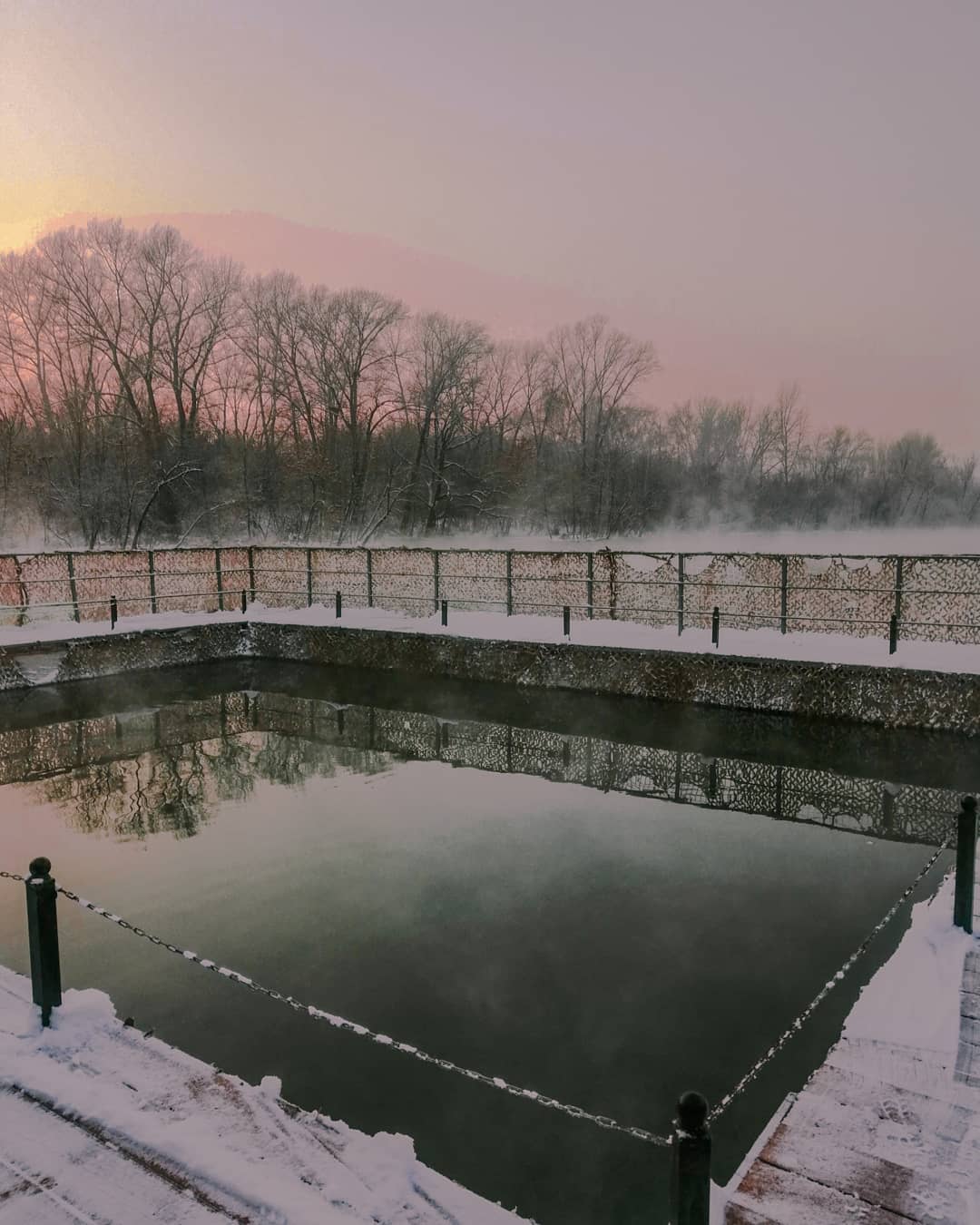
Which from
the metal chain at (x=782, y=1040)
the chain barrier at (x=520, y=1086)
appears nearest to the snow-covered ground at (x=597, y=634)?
the chain barrier at (x=520, y=1086)

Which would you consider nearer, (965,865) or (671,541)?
(965,865)

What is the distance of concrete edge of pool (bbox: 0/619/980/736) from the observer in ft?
42.6

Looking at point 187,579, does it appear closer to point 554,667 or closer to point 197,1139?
point 554,667

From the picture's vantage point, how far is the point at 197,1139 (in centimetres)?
372

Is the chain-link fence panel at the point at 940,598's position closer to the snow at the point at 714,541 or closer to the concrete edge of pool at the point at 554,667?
the concrete edge of pool at the point at 554,667

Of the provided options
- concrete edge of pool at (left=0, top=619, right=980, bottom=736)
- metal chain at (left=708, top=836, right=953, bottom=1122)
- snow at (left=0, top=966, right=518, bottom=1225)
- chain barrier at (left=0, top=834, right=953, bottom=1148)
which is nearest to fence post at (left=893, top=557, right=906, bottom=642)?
concrete edge of pool at (left=0, top=619, right=980, bottom=736)

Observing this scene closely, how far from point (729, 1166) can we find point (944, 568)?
1434 centimetres

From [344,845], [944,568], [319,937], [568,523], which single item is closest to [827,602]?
[944,568]

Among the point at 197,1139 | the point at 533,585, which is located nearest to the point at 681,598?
the point at 533,585

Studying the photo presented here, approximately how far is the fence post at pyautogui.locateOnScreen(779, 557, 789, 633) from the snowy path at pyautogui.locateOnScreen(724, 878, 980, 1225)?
38.2 feet

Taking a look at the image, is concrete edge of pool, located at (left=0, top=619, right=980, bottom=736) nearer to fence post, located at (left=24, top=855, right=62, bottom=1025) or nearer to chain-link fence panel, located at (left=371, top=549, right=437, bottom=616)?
chain-link fence panel, located at (left=371, top=549, right=437, bottom=616)

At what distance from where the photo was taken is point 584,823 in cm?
857

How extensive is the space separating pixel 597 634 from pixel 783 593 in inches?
139

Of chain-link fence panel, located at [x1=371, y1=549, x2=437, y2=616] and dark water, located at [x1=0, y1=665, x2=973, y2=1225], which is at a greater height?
chain-link fence panel, located at [x1=371, y1=549, x2=437, y2=616]
